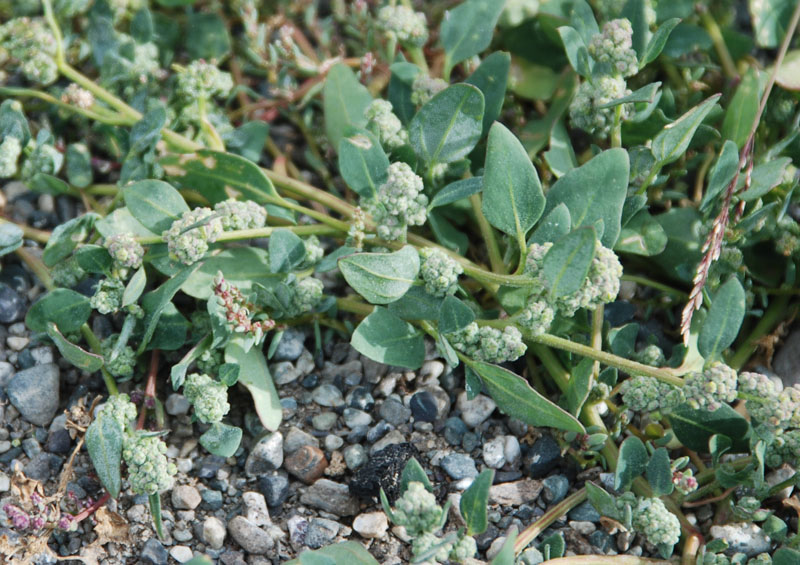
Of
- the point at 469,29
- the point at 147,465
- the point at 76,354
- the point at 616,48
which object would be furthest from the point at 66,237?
the point at 616,48

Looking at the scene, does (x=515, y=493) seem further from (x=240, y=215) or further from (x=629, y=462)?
(x=240, y=215)

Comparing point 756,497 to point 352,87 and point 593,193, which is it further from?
point 352,87

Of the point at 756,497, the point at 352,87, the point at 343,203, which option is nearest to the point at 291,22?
the point at 352,87

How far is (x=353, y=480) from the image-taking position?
2.12m

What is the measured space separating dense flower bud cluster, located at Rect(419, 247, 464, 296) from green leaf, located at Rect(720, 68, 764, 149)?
2.90 feet

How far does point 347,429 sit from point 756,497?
1061 mm

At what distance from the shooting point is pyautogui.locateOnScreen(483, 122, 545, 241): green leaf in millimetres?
2006

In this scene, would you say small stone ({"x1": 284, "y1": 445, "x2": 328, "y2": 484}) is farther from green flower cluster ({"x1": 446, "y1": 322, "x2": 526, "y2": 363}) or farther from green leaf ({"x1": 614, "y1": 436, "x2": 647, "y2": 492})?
green leaf ({"x1": 614, "y1": 436, "x2": 647, "y2": 492})

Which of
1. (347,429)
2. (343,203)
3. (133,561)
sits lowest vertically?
(133,561)

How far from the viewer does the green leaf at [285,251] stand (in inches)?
83.8

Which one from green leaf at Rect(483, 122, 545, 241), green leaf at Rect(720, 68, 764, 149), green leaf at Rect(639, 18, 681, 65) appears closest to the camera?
green leaf at Rect(483, 122, 545, 241)

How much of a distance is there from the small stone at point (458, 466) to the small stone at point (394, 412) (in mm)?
161

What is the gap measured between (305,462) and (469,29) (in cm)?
135

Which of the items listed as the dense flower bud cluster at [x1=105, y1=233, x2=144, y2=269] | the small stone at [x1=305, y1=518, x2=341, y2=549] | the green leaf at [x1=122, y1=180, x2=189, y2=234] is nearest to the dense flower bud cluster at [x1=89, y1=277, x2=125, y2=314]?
the dense flower bud cluster at [x1=105, y1=233, x2=144, y2=269]
